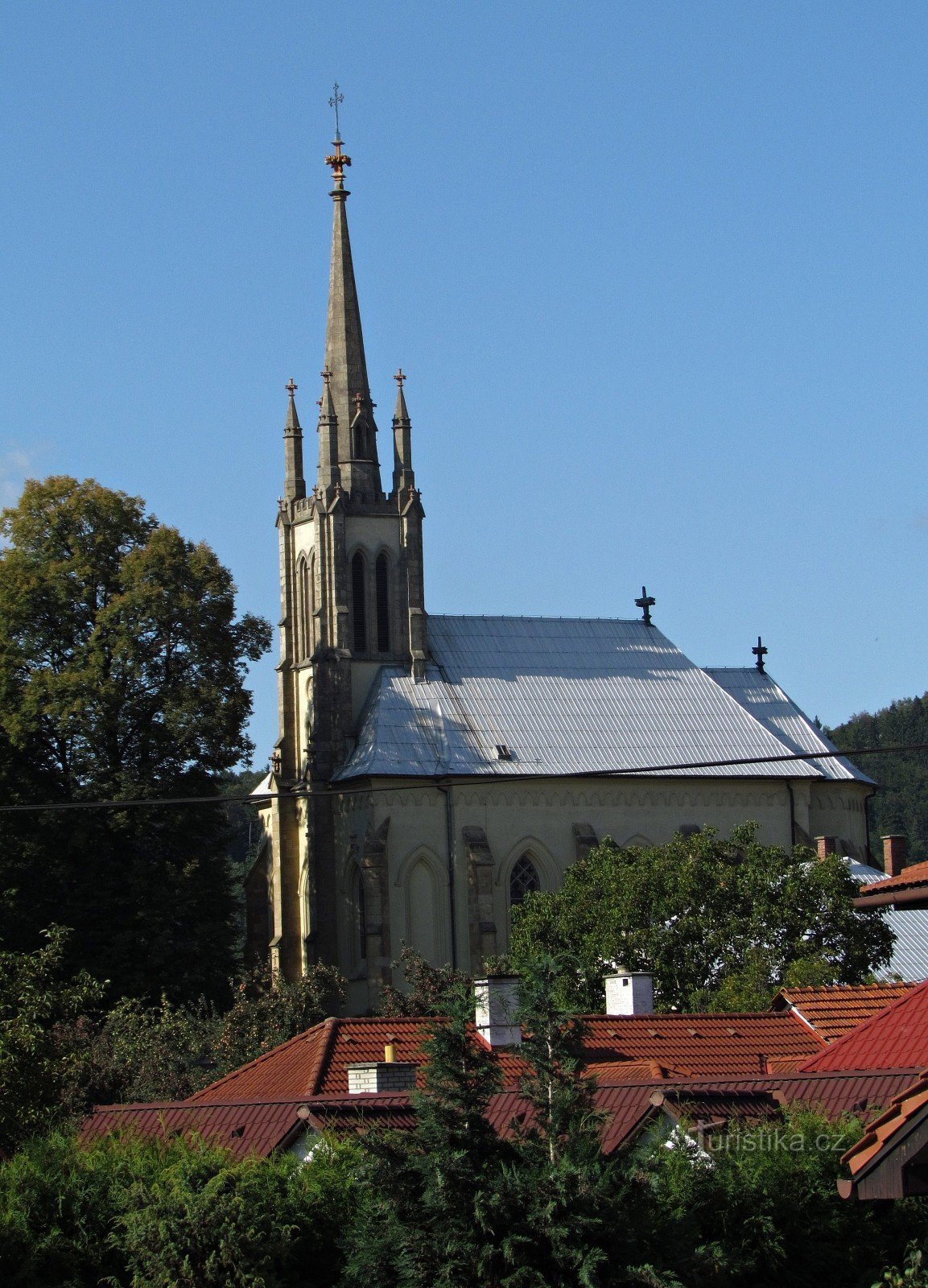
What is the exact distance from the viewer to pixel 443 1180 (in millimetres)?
19875

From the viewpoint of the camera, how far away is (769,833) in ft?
224

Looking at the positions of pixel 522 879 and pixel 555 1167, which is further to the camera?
pixel 522 879

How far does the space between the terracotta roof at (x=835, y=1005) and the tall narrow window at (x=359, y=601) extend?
34132mm

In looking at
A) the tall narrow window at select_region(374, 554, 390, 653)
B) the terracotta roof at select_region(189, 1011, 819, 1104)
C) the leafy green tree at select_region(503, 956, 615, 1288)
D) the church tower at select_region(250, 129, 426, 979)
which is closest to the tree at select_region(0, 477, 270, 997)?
the church tower at select_region(250, 129, 426, 979)

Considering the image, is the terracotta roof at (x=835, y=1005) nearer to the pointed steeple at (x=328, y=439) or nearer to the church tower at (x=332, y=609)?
the church tower at (x=332, y=609)

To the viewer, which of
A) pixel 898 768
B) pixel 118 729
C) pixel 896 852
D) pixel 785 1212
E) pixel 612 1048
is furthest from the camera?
pixel 898 768

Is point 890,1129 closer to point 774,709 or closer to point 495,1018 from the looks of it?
point 495,1018

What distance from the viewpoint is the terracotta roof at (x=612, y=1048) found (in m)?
30.8

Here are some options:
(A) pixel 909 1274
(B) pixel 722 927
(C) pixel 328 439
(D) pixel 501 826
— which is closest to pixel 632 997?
(B) pixel 722 927

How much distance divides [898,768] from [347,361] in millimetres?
98971

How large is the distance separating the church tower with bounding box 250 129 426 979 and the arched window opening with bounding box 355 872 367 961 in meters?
0.97

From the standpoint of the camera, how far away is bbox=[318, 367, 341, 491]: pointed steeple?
68.9 meters

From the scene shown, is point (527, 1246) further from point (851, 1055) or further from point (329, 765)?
point (329, 765)

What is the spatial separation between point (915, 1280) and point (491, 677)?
50.6 m
